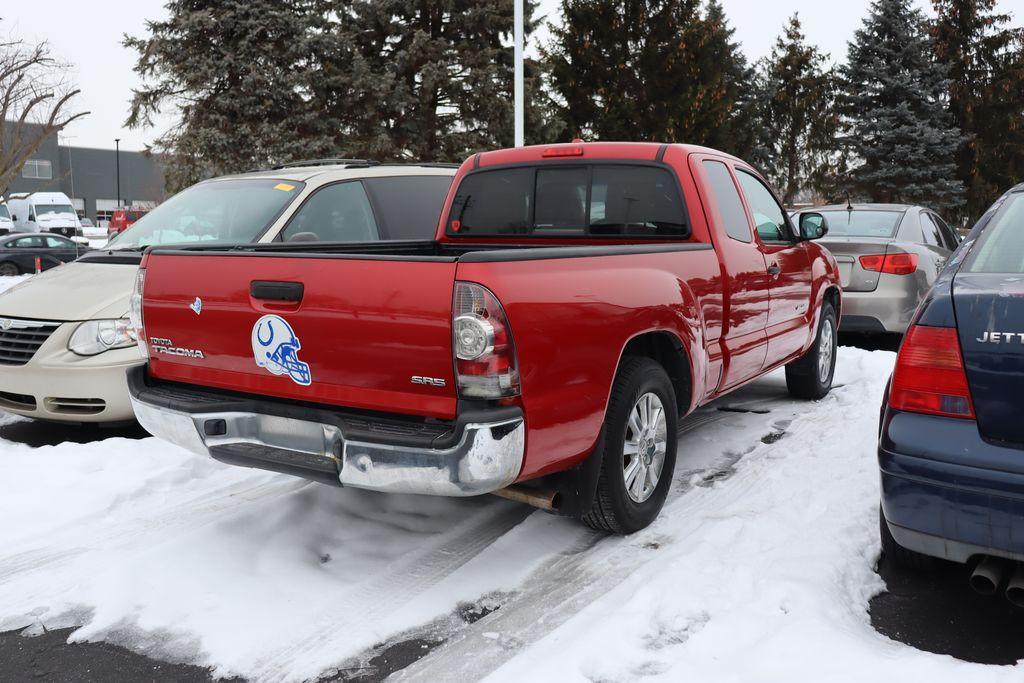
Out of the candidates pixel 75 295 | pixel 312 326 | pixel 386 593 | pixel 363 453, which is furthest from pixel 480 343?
pixel 75 295

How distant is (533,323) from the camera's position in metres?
3.09

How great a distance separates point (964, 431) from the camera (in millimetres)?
2777

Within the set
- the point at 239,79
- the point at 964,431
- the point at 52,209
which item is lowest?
the point at 964,431

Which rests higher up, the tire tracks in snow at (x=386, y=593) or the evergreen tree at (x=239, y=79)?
the evergreen tree at (x=239, y=79)

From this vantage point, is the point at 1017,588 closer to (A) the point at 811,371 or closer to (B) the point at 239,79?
(A) the point at 811,371

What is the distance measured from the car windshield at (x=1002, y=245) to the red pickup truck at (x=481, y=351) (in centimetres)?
127

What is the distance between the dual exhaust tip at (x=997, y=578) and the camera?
2793 mm

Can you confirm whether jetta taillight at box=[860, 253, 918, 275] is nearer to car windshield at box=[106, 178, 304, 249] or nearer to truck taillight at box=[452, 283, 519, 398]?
car windshield at box=[106, 178, 304, 249]

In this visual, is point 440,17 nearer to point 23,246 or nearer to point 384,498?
point 23,246

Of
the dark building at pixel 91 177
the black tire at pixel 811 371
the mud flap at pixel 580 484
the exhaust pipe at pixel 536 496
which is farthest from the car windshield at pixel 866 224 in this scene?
the dark building at pixel 91 177

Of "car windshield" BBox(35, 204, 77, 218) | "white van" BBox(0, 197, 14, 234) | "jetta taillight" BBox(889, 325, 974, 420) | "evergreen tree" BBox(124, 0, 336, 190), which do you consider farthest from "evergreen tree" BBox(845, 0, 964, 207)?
"car windshield" BBox(35, 204, 77, 218)

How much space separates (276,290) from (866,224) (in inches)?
318

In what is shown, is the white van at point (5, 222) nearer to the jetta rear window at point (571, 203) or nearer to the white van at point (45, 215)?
the white van at point (45, 215)

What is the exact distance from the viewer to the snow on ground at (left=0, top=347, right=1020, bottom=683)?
290 centimetres
